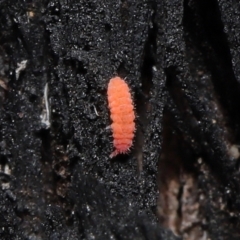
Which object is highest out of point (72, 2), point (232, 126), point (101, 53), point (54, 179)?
point (72, 2)

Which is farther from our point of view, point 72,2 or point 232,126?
point 232,126

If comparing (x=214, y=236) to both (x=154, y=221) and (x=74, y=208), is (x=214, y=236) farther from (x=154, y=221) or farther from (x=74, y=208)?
(x=74, y=208)

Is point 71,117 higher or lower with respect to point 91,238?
higher

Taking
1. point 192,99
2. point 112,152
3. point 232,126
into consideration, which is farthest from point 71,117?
point 232,126
